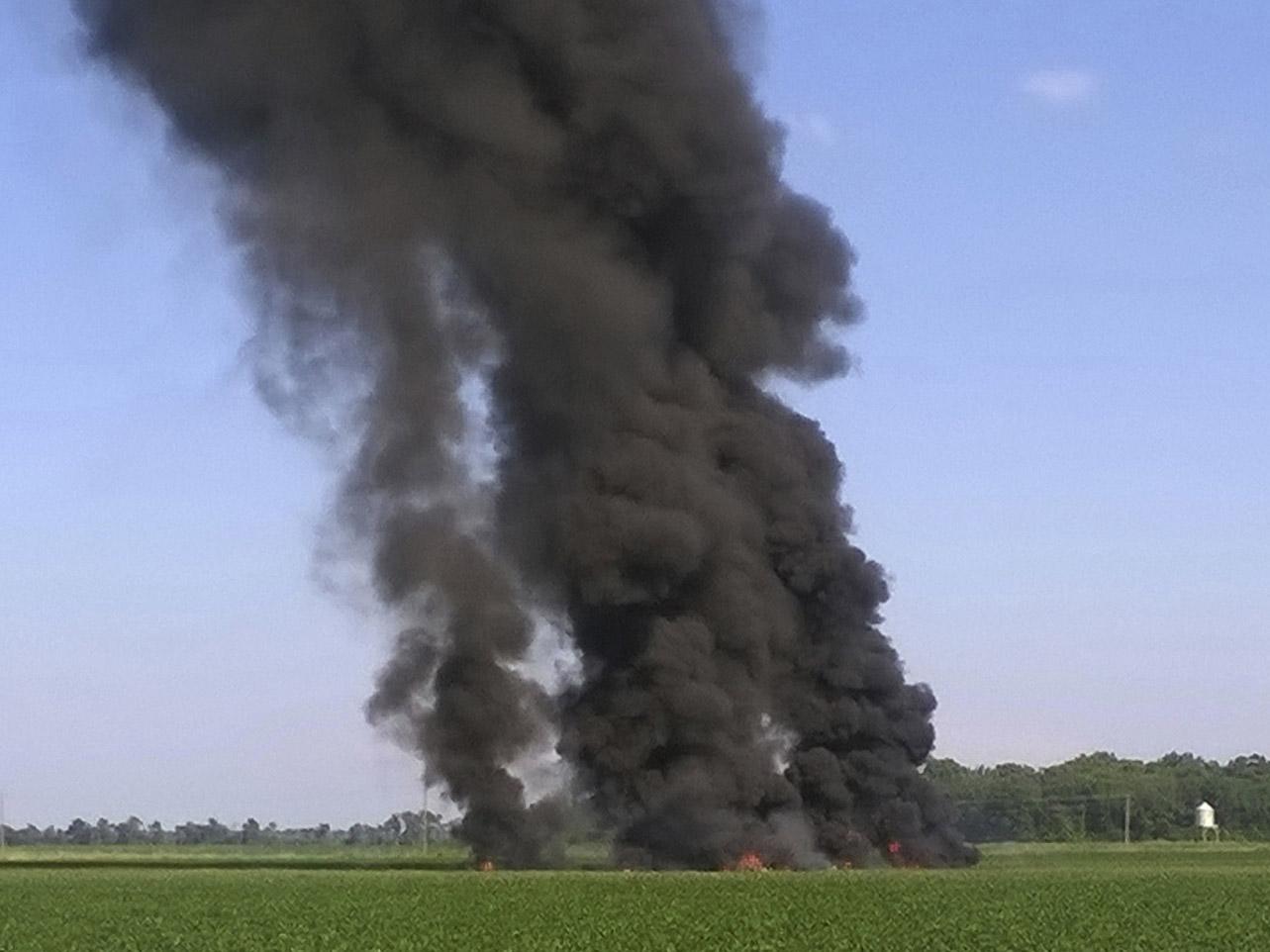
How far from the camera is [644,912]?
123 ft

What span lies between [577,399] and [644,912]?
90.0ft

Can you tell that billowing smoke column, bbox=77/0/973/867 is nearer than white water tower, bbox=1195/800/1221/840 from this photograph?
Yes

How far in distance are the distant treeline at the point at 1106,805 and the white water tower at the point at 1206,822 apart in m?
2.36

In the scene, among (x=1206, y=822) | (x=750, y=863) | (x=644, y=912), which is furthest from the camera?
(x=1206, y=822)

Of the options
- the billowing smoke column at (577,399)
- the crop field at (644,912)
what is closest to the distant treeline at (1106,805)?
the billowing smoke column at (577,399)

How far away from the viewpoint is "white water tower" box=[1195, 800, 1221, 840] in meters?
123

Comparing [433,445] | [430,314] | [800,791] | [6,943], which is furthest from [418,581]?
[6,943]

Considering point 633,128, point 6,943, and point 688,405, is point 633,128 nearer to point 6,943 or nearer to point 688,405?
point 688,405

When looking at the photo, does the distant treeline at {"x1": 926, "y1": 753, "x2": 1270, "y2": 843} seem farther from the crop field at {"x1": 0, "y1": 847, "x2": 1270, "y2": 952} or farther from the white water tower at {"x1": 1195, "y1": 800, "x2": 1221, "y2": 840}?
the crop field at {"x1": 0, "y1": 847, "x2": 1270, "y2": 952}

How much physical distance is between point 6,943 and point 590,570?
3030 centimetres

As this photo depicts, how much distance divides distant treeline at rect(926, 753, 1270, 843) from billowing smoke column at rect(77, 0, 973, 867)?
6024cm

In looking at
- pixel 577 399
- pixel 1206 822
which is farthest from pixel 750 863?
pixel 1206 822

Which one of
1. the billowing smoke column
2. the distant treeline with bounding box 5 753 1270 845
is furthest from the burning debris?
the distant treeline with bounding box 5 753 1270 845

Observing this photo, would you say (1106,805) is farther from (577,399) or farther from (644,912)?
(644,912)
